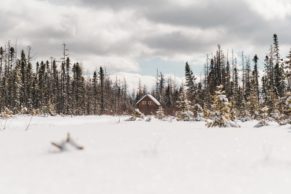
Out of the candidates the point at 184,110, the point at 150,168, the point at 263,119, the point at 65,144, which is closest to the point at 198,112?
the point at 184,110

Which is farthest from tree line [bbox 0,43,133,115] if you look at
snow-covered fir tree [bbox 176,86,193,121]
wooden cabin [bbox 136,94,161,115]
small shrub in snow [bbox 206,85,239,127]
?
small shrub in snow [bbox 206,85,239,127]

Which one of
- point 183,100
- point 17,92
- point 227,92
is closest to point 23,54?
point 17,92

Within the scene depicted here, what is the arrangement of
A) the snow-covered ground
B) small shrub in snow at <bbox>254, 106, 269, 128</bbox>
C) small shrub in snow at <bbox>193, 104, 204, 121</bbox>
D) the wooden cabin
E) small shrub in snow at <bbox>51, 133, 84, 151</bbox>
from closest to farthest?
the snow-covered ground < small shrub in snow at <bbox>51, 133, 84, 151</bbox> < small shrub in snow at <bbox>254, 106, 269, 128</bbox> < small shrub in snow at <bbox>193, 104, 204, 121</bbox> < the wooden cabin

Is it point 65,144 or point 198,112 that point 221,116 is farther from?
point 198,112

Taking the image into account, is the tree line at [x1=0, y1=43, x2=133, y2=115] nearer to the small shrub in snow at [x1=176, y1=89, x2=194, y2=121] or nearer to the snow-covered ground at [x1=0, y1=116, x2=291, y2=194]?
the small shrub in snow at [x1=176, y1=89, x2=194, y2=121]

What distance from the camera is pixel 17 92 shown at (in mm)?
67438

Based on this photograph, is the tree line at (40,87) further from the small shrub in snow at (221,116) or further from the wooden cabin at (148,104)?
the small shrub in snow at (221,116)

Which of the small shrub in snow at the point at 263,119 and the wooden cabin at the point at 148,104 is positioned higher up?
the wooden cabin at the point at 148,104

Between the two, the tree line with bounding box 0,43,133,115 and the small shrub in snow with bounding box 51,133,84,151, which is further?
the tree line with bounding box 0,43,133,115

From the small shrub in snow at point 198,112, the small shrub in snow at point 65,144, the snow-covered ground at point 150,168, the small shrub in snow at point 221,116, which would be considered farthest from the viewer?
the small shrub in snow at point 198,112

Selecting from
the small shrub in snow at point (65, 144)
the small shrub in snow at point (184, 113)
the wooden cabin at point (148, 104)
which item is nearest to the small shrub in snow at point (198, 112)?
the small shrub in snow at point (184, 113)

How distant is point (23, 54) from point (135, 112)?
50.5m

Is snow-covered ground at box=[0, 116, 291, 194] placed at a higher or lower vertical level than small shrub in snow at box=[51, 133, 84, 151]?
lower

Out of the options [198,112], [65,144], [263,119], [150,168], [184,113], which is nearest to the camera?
[150,168]
